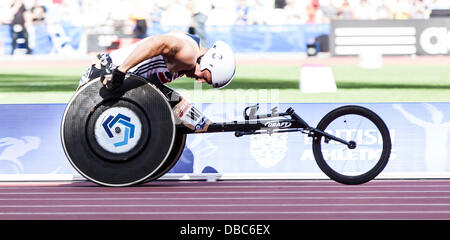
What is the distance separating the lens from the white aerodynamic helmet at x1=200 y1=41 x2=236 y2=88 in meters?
8.12

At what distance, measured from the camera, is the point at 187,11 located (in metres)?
26.2

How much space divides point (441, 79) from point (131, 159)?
14.2 m

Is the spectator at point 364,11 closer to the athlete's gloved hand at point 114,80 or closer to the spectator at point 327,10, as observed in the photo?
the spectator at point 327,10

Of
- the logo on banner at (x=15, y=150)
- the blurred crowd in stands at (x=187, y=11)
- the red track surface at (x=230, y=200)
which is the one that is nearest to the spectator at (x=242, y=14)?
the blurred crowd in stands at (x=187, y=11)

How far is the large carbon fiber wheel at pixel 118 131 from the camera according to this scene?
800 centimetres

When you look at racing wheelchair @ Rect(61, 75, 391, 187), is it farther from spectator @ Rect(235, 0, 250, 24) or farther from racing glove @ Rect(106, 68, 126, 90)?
spectator @ Rect(235, 0, 250, 24)

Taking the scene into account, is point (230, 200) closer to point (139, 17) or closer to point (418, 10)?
point (139, 17)

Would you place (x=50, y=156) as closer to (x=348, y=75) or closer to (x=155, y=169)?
(x=155, y=169)

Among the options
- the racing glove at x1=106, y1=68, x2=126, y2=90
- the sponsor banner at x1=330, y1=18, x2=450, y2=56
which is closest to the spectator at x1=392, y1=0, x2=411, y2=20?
the sponsor banner at x1=330, y1=18, x2=450, y2=56

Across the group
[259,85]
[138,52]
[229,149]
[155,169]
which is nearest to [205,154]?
[229,149]

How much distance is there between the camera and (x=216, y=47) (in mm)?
8234

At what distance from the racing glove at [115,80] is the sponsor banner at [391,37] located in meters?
18.2

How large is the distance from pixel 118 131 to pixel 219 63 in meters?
1.02
